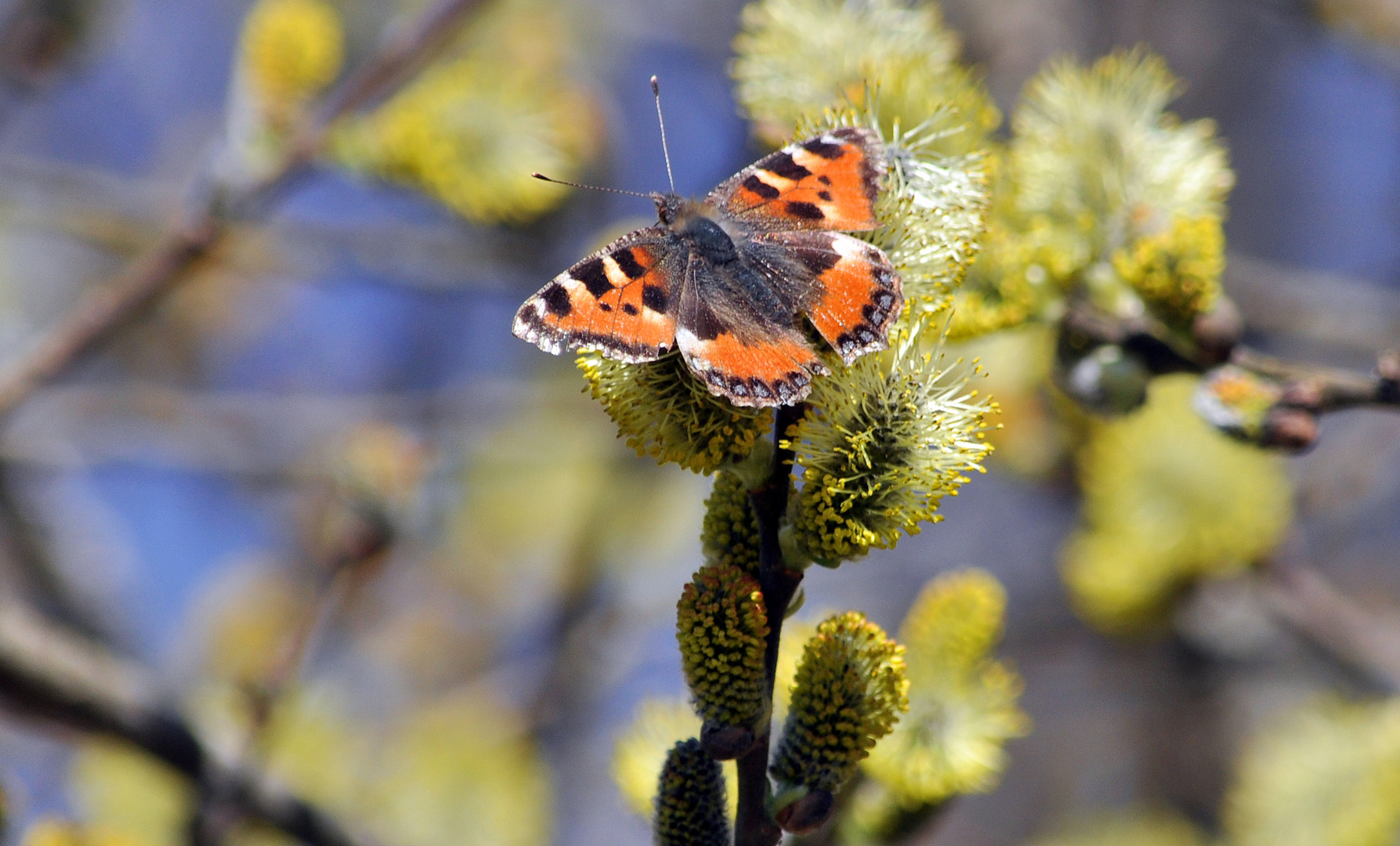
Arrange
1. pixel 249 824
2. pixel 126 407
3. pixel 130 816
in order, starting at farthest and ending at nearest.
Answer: pixel 126 407 < pixel 130 816 < pixel 249 824

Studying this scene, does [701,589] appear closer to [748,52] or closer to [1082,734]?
[748,52]

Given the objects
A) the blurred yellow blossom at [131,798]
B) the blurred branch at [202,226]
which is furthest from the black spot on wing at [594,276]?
the blurred yellow blossom at [131,798]

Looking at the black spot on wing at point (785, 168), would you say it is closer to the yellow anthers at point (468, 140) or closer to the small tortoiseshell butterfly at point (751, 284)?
the small tortoiseshell butterfly at point (751, 284)

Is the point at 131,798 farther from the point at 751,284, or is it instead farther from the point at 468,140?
the point at 751,284

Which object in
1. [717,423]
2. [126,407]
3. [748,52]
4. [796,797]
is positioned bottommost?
[796,797]

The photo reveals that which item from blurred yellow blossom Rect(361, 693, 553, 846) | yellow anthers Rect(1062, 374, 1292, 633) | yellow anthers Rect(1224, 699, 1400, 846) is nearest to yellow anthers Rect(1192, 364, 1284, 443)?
yellow anthers Rect(1062, 374, 1292, 633)

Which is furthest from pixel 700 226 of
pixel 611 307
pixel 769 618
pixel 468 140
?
pixel 468 140

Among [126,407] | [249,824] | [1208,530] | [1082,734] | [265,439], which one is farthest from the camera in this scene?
[1082,734]

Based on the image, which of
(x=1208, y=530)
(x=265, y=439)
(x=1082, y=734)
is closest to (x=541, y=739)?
(x=265, y=439)
